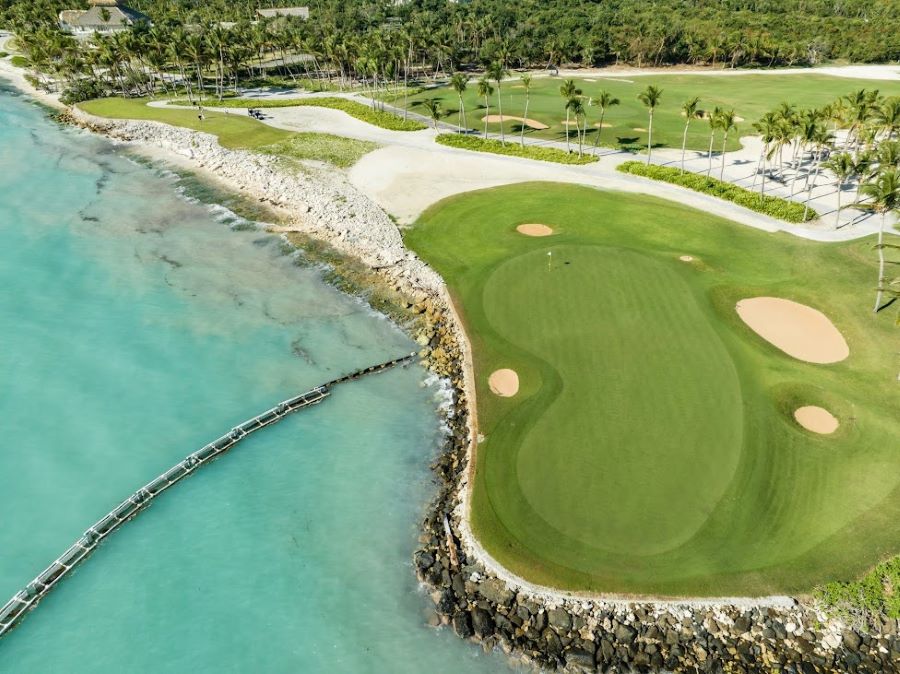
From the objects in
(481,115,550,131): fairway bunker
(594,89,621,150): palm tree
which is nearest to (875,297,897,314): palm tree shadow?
(594,89,621,150): palm tree

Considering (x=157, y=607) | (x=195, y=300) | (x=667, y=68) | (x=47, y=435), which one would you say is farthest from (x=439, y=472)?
(x=667, y=68)

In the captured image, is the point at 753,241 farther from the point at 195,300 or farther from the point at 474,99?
the point at 474,99

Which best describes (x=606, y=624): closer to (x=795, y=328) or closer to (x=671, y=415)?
(x=671, y=415)

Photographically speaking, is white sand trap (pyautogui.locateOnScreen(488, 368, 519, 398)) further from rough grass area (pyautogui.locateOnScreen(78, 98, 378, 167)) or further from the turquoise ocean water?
rough grass area (pyautogui.locateOnScreen(78, 98, 378, 167))

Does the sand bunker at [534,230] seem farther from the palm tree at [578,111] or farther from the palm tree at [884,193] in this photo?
the palm tree at [884,193]

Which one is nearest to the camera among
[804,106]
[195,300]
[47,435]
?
[47,435]
